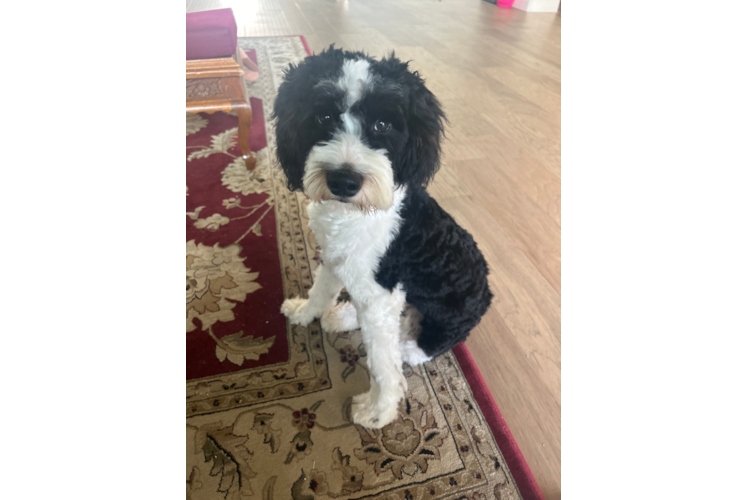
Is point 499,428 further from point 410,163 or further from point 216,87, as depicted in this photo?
point 216,87

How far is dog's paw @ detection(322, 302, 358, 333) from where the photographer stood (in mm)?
1600

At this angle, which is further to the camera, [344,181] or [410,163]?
[410,163]

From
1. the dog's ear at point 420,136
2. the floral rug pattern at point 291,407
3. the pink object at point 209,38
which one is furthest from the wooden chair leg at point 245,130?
the dog's ear at point 420,136

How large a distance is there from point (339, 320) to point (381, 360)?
1.30ft

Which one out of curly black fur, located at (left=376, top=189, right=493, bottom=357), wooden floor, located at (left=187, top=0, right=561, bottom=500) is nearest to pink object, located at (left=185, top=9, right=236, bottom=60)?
wooden floor, located at (left=187, top=0, right=561, bottom=500)

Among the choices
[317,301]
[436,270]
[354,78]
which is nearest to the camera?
[354,78]

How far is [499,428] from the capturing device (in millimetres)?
1318

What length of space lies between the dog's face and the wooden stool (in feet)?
4.55

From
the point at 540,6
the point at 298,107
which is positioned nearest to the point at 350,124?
Answer: the point at 298,107
